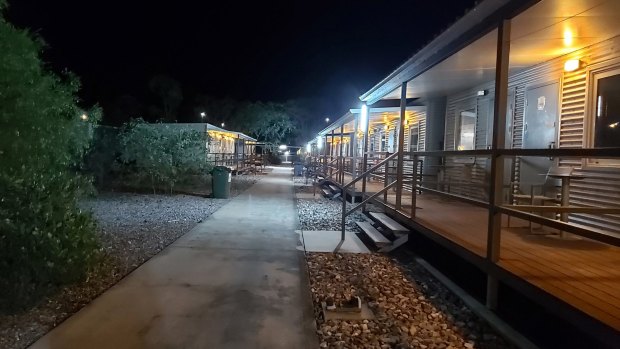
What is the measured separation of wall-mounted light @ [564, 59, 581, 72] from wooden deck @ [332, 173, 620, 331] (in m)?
2.30

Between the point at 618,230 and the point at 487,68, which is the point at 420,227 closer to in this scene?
the point at 618,230

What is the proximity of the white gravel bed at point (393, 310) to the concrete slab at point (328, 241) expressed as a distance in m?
0.73

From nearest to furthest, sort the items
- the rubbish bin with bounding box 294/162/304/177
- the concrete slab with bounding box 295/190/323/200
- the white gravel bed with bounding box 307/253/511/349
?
1. the white gravel bed with bounding box 307/253/511/349
2. the concrete slab with bounding box 295/190/323/200
3. the rubbish bin with bounding box 294/162/304/177

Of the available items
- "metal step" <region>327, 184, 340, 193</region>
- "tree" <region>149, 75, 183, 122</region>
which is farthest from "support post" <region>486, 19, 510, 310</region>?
"tree" <region>149, 75, 183, 122</region>

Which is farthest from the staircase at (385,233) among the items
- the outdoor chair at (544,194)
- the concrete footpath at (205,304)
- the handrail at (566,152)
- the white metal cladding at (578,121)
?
the handrail at (566,152)

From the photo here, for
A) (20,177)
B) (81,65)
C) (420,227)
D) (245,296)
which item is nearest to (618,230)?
(420,227)

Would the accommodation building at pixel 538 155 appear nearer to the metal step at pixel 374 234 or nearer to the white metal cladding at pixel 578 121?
the white metal cladding at pixel 578 121

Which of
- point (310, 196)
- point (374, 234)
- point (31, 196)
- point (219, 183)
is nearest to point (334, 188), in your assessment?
point (310, 196)

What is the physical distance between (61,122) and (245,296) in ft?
14.1

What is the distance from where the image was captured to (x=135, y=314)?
15.4 feet

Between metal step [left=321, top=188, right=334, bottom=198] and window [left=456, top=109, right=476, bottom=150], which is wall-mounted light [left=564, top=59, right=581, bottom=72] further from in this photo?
metal step [left=321, top=188, right=334, bottom=198]

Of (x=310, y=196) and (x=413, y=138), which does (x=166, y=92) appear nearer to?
(x=310, y=196)

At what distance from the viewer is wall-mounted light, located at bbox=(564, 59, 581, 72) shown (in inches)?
269

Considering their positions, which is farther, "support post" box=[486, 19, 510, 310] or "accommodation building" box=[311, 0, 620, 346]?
"support post" box=[486, 19, 510, 310]
